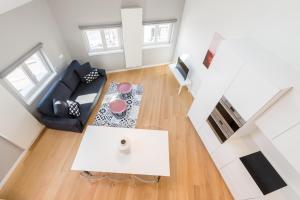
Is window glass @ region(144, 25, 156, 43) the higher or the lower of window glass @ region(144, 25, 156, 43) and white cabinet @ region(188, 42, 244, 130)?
the higher

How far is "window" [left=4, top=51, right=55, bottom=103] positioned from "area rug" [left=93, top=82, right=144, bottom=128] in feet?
5.04

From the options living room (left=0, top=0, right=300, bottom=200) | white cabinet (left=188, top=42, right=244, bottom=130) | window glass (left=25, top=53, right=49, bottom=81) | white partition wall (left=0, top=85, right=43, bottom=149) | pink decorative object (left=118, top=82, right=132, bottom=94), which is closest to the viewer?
living room (left=0, top=0, right=300, bottom=200)

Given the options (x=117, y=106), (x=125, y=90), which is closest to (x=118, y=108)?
(x=117, y=106)

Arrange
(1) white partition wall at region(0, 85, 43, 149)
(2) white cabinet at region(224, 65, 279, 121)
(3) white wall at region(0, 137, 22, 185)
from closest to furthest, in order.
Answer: (2) white cabinet at region(224, 65, 279, 121), (1) white partition wall at region(0, 85, 43, 149), (3) white wall at region(0, 137, 22, 185)

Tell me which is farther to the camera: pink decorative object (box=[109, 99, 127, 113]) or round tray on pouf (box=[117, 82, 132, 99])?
round tray on pouf (box=[117, 82, 132, 99])

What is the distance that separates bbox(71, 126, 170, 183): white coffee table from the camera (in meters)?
2.28

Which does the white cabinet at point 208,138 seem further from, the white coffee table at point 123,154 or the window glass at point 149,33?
the window glass at point 149,33

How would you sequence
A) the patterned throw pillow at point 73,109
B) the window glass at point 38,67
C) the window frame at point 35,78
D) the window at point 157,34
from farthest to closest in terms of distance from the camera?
the window at point 157,34, the window glass at point 38,67, the patterned throw pillow at point 73,109, the window frame at point 35,78

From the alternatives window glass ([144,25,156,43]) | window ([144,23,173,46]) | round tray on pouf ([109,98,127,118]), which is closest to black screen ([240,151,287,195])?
round tray on pouf ([109,98,127,118])

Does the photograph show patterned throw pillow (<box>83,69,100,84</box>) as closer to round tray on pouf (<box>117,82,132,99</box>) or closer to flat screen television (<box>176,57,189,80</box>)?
round tray on pouf (<box>117,82,132,99</box>)

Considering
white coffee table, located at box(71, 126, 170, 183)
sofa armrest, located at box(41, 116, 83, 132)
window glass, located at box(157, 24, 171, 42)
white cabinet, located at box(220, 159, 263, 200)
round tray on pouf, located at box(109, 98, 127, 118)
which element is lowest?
white cabinet, located at box(220, 159, 263, 200)

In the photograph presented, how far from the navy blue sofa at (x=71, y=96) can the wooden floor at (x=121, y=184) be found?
30 cm

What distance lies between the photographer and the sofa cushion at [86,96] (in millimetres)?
3636

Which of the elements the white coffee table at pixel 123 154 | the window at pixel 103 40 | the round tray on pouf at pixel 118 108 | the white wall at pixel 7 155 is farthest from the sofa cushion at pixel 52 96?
the window at pixel 103 40
